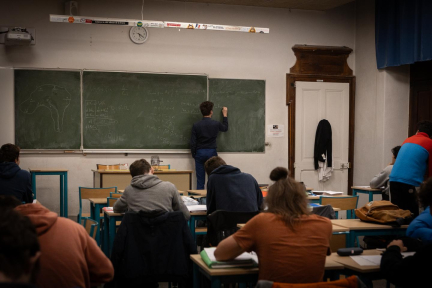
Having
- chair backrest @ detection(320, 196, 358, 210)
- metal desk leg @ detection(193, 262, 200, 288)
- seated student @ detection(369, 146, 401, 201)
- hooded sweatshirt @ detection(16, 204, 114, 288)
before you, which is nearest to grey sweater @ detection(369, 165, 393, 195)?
seated student @ detection(369, 146, 401, 201)

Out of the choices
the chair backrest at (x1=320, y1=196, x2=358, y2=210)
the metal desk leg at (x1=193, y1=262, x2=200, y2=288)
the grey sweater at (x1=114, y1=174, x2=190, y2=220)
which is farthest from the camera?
the chair backrest at (x1=320, y1=196, x2=358, y2=210)

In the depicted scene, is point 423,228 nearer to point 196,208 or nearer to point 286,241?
point 286,241

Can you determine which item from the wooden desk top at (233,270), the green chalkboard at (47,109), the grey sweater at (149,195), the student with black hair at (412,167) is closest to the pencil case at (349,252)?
the wooden desk top at (233,270)

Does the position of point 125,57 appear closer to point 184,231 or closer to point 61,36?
point 61,36

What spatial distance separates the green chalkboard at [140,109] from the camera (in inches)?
305

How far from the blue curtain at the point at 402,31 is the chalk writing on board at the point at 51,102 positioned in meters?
5.16

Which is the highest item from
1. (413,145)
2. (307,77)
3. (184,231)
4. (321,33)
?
(321,33)

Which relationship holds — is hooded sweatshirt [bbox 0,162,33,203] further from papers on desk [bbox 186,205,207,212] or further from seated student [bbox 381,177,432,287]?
seated student [bbox 381,177,432,287]

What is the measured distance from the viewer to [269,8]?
27.8ft

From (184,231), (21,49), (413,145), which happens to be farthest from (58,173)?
(413,145)

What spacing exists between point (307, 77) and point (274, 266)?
22.2ft

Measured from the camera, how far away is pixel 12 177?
455 cm

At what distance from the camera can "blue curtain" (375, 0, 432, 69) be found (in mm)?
7145

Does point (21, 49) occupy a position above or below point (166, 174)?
above
